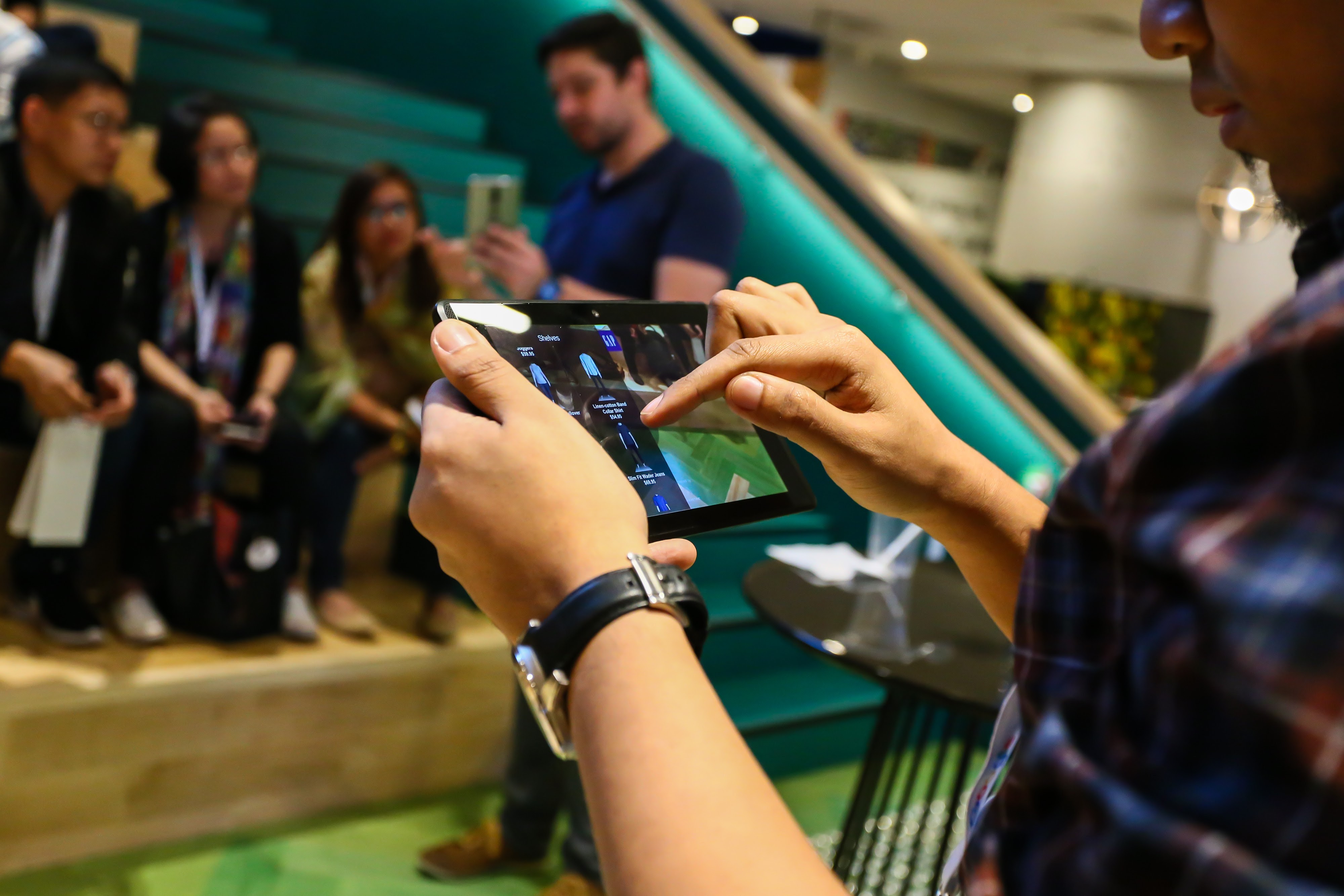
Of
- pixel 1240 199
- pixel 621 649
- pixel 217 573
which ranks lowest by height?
pixel 217 573

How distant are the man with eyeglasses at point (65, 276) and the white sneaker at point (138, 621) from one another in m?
0.05

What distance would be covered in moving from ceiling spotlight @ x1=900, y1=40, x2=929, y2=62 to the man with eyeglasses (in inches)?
320

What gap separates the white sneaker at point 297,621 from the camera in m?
2.35

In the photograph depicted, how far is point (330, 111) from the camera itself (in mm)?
3518

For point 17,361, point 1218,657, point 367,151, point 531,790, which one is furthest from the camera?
point 367,151

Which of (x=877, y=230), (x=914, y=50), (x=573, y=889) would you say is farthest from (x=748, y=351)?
(x=914, y=50)

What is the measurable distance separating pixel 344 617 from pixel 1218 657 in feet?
7.62

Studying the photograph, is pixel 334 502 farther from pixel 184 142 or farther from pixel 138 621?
pixel 184 142

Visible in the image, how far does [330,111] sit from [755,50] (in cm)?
686

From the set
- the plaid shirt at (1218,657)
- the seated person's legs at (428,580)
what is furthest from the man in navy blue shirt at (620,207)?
the plaid shirt at (1218,657)

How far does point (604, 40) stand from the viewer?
2.28 m

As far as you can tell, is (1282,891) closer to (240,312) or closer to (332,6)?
(240,312)

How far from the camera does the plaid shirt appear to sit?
1.07 feet

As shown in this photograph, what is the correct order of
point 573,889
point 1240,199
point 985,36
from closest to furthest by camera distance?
point 573,889 → point 1240,199 → point 985,36
